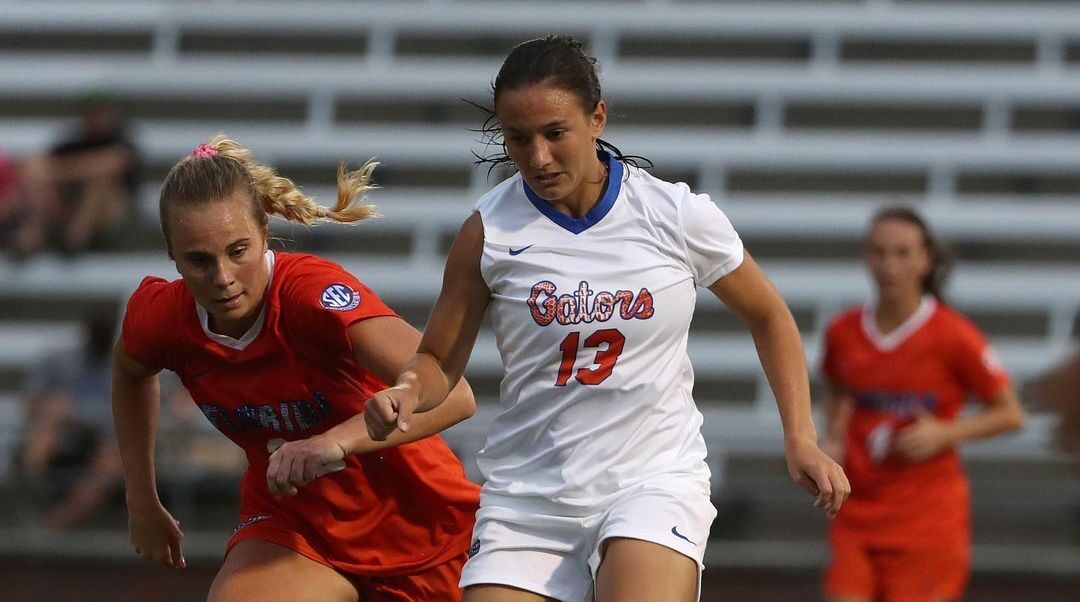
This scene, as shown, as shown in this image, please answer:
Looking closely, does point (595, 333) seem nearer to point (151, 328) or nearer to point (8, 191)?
point (151, 328)

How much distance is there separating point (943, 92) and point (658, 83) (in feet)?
6.30

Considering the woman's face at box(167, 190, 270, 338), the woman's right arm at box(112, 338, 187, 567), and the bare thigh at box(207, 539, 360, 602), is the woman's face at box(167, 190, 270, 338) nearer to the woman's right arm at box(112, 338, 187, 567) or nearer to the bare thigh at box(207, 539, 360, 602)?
the woman's right arm at box(112, 338, 187, 567)

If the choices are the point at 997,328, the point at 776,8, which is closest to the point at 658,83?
the point at 776,8

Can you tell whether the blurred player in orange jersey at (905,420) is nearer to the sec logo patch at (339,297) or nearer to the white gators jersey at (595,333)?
the white gators jersey at (595,333)

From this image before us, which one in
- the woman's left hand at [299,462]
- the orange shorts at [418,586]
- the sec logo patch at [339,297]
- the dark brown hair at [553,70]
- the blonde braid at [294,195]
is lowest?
the orange shorts at [418,586]

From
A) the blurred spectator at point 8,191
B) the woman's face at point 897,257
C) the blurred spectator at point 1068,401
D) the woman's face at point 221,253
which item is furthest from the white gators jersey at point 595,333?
the blurred spectator at point 8,191

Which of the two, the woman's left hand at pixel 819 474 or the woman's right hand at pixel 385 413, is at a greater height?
the woman's right hand at pixel 385 413

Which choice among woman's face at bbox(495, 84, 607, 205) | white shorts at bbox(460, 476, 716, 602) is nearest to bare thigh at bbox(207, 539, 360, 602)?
white shorts at bbox(460, 476, 716, 602)

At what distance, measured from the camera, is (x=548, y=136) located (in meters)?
3.52

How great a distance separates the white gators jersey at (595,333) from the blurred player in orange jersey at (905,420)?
2.46 metres

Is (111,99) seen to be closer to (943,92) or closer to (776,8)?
(776,8)

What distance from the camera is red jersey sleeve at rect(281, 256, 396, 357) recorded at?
3.63 m

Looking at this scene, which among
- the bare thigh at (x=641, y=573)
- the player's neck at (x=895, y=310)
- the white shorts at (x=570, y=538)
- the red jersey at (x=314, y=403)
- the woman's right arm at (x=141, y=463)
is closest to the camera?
the bare thigh at (x=641, y=573)

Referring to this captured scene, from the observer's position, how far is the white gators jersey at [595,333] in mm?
3562
